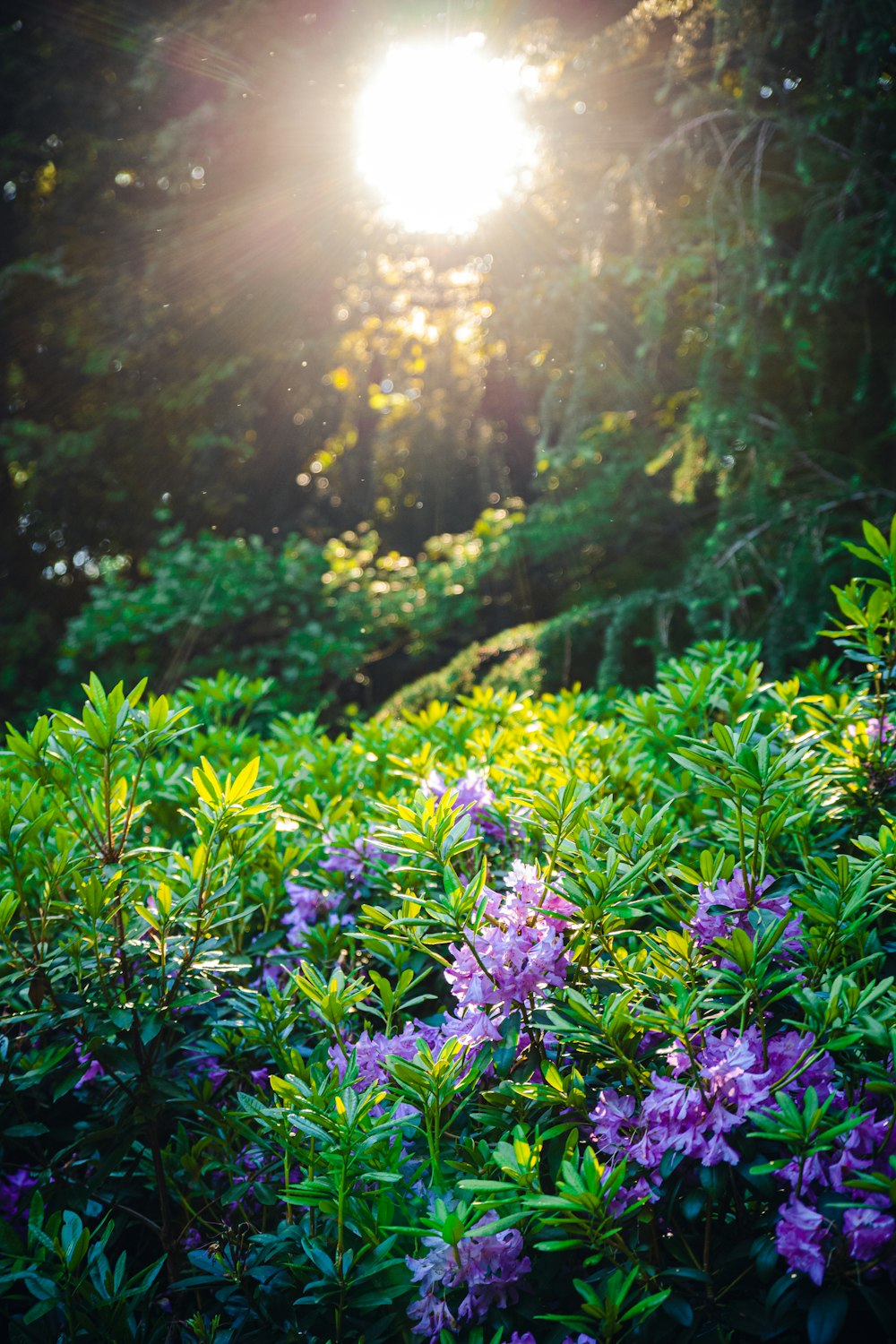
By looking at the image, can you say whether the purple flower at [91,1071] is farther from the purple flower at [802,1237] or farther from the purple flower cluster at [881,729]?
the purple flower cluster at [881,729]

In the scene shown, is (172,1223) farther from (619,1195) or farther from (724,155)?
(724,155)

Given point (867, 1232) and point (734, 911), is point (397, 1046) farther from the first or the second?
point (867, 1232)

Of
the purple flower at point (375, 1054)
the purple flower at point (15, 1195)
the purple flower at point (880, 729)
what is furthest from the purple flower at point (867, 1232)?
the purple flower at point (15, 1195)

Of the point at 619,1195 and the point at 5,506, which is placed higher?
the point at 5,506

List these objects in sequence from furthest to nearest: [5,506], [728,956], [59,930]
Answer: [5,506] < [59,930] < [728,956]

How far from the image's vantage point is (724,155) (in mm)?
3645

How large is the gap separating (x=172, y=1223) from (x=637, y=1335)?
0.83 metres

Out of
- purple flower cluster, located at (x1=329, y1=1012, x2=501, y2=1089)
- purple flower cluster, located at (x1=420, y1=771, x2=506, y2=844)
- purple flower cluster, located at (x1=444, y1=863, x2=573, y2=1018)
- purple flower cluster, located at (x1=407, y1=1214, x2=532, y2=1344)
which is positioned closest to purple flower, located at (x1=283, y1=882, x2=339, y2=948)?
purple flower cluster, located at (x1=420, y1=771, x2=506, y2=844)

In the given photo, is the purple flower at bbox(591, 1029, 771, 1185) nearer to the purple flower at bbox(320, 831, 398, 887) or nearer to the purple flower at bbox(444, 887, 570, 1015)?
the purple flower at bbox(444, 887, 570, 1015)

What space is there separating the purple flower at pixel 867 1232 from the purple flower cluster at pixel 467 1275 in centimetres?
35

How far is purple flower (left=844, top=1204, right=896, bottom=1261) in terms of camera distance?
0.87m

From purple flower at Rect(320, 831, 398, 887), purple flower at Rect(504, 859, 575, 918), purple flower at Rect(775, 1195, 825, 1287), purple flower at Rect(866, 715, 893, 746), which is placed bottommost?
purple flower at Rect(775, 1195, 825, 1287)

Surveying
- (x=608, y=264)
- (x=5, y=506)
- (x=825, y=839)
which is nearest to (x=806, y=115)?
(x=608, y=264)

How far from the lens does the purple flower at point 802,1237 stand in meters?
0.89
